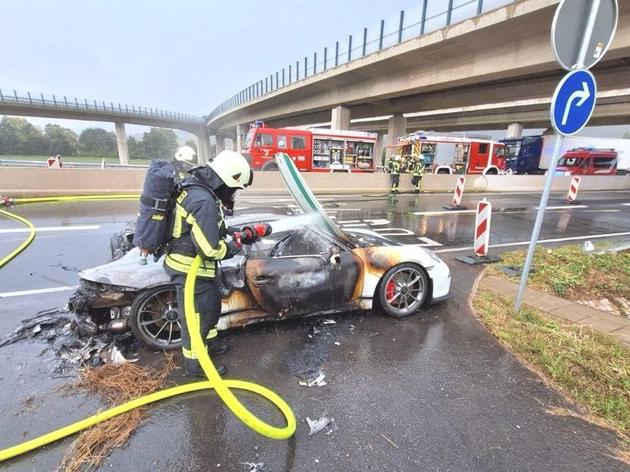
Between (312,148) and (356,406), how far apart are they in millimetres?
17186

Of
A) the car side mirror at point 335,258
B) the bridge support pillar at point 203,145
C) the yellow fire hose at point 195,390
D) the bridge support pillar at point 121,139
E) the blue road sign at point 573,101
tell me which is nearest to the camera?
the yellow fire hose at point 195,390

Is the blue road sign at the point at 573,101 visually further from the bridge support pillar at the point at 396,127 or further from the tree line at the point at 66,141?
the tree line at the point at 66,141

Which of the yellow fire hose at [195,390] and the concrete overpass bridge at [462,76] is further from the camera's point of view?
the concrete overpass bridge at [462,76]

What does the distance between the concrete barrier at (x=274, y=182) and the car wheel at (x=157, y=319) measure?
36.2 ft

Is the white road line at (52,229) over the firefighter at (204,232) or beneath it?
beneath

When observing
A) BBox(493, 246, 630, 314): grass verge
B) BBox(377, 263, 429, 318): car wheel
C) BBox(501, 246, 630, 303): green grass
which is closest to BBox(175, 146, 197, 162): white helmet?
BBox(377, 263, 429, 318): car wheel

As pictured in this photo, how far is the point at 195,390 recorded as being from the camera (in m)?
2.44

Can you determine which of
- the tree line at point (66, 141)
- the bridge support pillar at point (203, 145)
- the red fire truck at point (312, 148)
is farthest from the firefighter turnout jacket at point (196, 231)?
the bridge support pillar at point (203, 145)

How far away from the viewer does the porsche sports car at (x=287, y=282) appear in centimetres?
280

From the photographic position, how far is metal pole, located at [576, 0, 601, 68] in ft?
9.50

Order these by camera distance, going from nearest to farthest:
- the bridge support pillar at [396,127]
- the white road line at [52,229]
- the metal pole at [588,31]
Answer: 1. the metal pole at [588,31]
2. the white road line at [52,229]
3. the bridge support pillar at [396,127]

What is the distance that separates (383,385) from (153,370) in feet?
5.99

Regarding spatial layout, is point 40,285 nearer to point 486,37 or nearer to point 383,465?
point 383,465

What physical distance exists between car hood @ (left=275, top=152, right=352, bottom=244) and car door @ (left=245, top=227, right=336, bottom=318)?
201 mm
